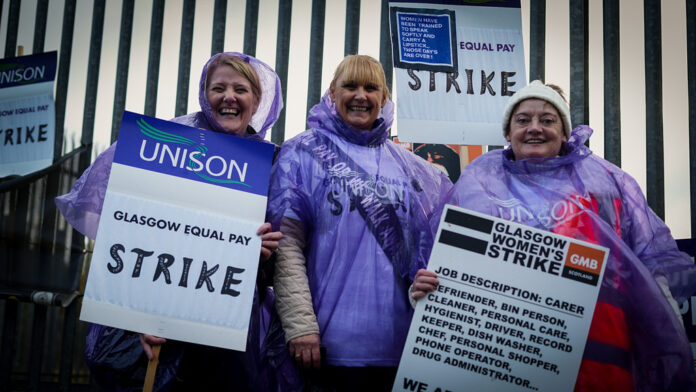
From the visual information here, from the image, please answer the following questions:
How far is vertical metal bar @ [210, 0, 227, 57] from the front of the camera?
13.9ft

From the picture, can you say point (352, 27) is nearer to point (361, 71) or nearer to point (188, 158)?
point (361, 71)

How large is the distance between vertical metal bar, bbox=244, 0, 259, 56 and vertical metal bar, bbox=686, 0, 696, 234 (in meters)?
2.96

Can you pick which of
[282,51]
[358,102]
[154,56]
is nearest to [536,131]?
[358,102]

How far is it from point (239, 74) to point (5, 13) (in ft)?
11.8

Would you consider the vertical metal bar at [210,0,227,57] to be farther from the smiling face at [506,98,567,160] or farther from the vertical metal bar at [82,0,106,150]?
the smiling face at [506,98,567,160]

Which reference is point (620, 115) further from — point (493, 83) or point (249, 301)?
point (249, 301)

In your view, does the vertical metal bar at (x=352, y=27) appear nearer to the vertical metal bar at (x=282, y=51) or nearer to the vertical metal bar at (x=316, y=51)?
the vertical metal bar at (x=316, y=51)

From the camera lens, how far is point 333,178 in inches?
88.4

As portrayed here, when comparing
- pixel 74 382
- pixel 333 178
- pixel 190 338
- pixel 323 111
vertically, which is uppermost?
pixel 323 111

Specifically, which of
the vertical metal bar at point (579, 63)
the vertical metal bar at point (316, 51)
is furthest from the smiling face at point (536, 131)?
the vertical metal bar at point (316, 51)

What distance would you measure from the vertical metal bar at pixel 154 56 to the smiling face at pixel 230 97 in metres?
1.97

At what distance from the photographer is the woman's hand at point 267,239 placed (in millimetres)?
2104

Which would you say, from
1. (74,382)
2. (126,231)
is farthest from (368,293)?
(74,382)

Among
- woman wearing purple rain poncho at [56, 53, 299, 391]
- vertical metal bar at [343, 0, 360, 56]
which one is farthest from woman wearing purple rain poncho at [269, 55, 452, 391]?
vertical metal bar at [343, 0, 360, 56]
